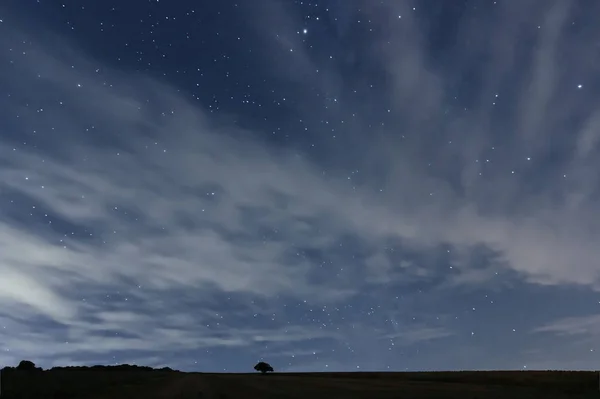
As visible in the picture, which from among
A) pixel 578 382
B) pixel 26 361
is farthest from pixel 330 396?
pixel 26 361

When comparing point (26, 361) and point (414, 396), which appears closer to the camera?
point (414, 396)

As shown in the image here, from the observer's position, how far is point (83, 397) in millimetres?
24125

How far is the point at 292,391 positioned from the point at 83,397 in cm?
1275

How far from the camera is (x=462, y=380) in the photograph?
4306cm

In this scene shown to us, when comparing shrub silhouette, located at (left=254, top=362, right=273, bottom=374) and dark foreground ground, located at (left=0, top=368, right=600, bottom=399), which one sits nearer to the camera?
dark foreground ground, located at (left=0, top=368, right=600, bottom=399)

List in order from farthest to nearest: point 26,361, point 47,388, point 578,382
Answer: point 26,361, point 578,382, point 47,388

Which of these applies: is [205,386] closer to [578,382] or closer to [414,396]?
[414,396]

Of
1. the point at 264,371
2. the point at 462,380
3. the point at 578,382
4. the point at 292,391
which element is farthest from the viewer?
the point at 264,371

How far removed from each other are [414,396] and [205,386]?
13722 mm

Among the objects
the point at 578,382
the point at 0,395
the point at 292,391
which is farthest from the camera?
the point at 578,382

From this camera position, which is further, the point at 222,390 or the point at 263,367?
the point at 263,367

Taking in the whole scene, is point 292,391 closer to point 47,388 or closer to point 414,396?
point 414,396

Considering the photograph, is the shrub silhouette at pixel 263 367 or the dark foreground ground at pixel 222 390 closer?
the dark foreground ground at pixel 222 390

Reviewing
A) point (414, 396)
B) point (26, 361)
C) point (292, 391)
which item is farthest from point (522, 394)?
point (26, 361)
